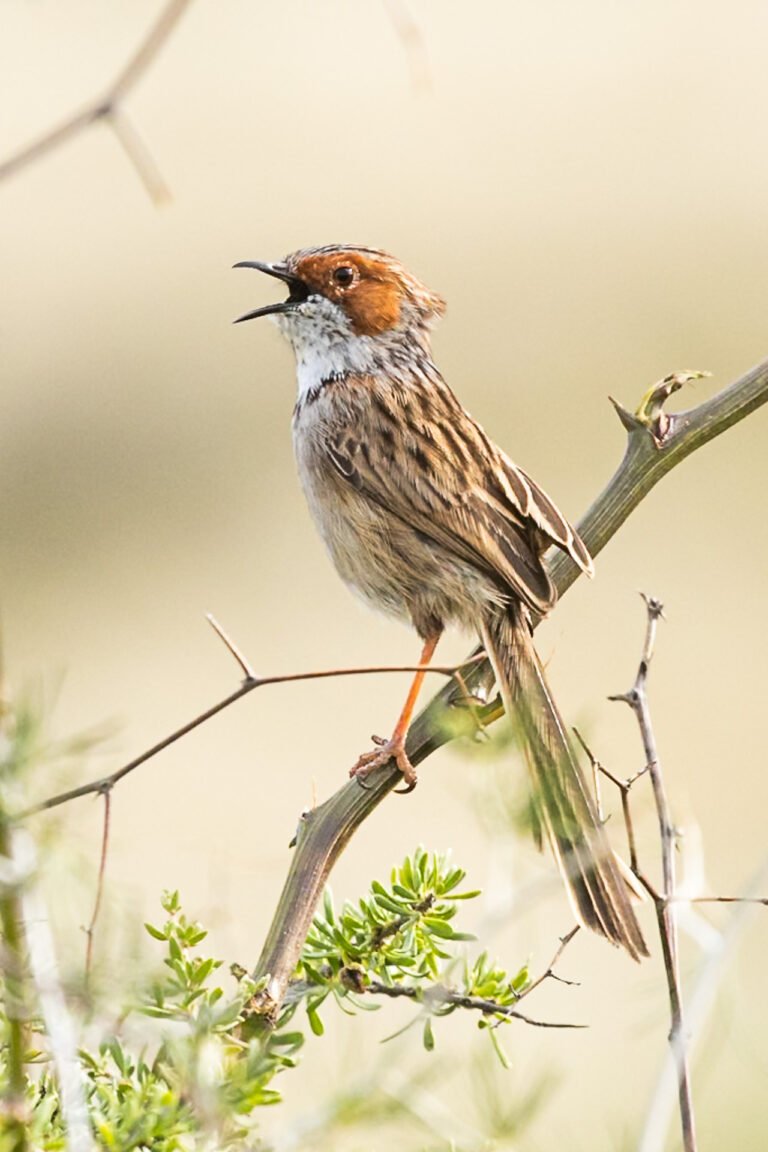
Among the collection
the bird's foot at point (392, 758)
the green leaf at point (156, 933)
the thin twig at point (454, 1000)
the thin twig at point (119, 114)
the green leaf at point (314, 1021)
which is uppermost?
the thin twig at point (119, 114)

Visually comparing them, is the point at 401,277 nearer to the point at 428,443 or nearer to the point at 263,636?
the point at 428,443

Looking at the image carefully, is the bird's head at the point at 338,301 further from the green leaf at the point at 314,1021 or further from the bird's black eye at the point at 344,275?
the green leaf at the point at 314,1021

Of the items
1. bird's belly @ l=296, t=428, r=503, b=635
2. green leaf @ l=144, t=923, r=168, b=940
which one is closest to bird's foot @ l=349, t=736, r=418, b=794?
bird's belly @ l=296, t=428, r=503, b=635

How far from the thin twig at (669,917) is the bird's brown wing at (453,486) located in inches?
60.8

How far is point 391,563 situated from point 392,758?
55.7 inches

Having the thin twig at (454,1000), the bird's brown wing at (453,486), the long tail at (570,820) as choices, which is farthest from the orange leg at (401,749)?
the thin twig at (454,1000)

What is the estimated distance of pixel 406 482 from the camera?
4254 millimetres

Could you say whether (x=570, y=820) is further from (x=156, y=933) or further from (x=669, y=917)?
(x=156, y=933)

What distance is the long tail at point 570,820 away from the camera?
248cm

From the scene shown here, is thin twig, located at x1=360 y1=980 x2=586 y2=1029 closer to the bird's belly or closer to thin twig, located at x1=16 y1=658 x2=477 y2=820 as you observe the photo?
thin twig, located at x1=16 y1=658 x2=477 y2=820

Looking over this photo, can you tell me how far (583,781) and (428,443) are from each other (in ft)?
5.30

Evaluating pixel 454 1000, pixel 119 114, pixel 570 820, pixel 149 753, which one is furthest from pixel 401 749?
pixel 119 114

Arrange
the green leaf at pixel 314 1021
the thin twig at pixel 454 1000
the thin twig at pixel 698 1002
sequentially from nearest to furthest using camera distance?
1. the thin twig at pixel 698 1002
2. the thin twig at pixel 454 1000
3. the green leaf at pixel 314 1021

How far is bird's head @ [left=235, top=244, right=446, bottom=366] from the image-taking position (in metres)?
4.85
